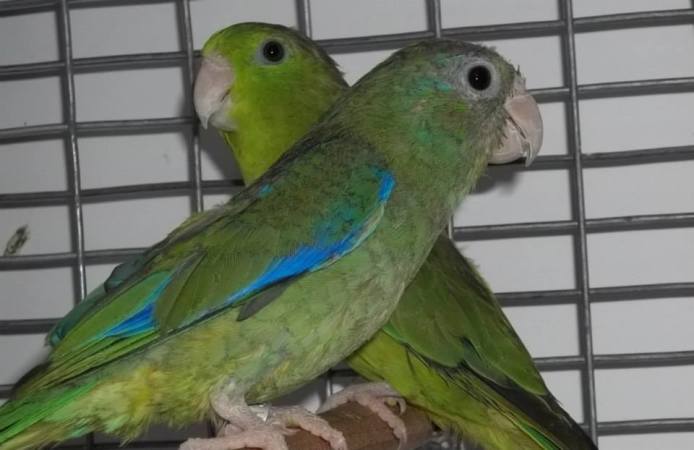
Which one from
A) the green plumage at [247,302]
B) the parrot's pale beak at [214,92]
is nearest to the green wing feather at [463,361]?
the green plumage at [247,302]

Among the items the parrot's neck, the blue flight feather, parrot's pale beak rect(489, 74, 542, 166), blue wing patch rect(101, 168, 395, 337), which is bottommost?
the blue flight feather

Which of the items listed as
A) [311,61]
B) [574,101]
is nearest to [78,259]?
[311,61]

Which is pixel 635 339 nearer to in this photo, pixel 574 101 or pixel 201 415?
pixel 574 101

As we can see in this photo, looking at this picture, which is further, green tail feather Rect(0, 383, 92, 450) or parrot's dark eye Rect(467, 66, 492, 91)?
parrot's dark eye Rect(467, 66, 492, 91)

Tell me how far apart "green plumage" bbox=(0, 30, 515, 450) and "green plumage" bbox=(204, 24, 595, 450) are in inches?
5.5

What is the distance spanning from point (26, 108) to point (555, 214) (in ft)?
3.22

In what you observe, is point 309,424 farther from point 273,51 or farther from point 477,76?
point 273,51

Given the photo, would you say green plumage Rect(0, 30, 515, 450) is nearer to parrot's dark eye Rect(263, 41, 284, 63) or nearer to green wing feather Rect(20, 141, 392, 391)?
green wing feather Rect(20, 141, 392, 391)

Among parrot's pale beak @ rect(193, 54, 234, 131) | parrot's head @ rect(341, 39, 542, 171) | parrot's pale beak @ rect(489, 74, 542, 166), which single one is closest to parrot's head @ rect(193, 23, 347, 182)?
parrot's pale beak @ rect(193, 54, 234, 131)

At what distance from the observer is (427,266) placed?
146cm

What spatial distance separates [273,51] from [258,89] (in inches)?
2.7

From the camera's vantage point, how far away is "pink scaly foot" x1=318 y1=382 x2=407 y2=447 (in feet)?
4.59

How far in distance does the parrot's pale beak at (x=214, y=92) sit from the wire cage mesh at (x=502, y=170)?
0.36ft

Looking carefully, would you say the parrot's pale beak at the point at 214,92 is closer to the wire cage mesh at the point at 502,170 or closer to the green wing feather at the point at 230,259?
the wire cage mesh at the point at 502,170
